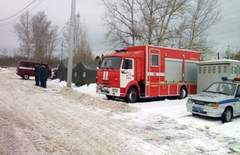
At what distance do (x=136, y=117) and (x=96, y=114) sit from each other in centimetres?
162

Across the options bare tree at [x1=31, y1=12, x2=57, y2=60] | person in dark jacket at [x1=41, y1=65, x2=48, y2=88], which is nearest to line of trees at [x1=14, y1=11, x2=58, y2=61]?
bare tree at [x1=31, y1=12, x2=57, y2=60]

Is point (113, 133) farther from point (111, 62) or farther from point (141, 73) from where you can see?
point (141, 73)

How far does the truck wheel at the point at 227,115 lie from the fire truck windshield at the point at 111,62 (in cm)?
632

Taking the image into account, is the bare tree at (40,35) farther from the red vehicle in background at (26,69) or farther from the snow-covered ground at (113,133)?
the snow-covered ground at (113,133)

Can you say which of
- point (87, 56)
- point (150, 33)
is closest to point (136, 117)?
point (150, 33)

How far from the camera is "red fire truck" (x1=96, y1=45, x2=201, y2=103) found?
43.9ft

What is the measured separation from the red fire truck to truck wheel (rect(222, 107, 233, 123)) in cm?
572

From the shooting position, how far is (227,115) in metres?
9.03

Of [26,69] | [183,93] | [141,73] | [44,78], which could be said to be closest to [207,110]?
[141,73]

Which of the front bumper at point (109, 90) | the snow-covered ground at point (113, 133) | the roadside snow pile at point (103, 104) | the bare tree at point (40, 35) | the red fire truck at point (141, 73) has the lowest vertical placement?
the snow-covered ground at point (113, 133)

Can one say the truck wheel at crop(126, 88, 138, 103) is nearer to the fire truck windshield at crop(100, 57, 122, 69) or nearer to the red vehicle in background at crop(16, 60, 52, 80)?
the fire truck windshield at crop(100, 57, 122, 69)

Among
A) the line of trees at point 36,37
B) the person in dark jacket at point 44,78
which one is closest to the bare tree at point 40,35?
the line of trees at point 36,37

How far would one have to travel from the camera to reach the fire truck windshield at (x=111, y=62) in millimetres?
13445

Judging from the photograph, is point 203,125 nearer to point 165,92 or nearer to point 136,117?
point 136,117
